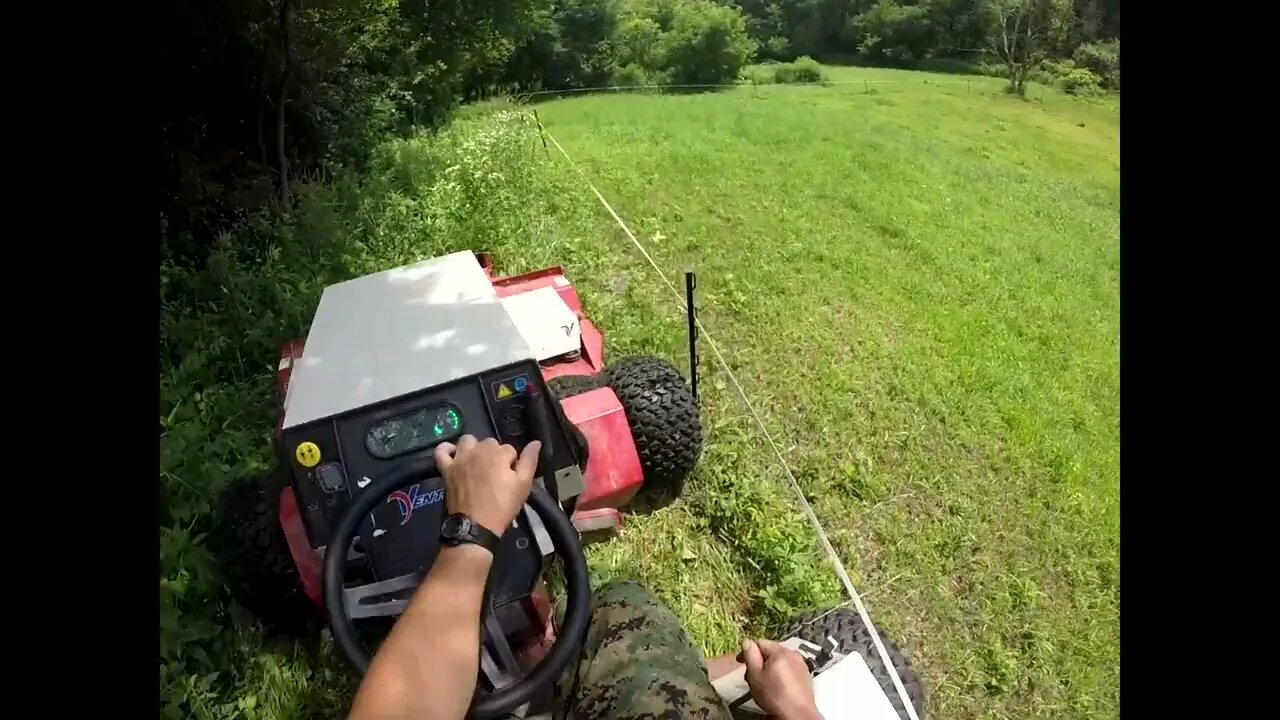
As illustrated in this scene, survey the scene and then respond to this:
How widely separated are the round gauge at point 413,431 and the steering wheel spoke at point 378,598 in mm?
281

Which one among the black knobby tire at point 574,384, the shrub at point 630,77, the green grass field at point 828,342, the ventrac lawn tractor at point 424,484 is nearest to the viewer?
the ventrac lawn tractor at point 424,484

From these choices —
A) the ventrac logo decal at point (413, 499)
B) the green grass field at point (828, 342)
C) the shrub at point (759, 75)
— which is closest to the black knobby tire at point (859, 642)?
the green grass field at point (828, 342)

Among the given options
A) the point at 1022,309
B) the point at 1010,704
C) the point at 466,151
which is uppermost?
the point at 466,151

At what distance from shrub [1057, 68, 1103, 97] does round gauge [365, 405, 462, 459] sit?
337 cm

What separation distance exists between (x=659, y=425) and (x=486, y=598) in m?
1.39

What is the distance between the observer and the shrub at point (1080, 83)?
356 centimetres

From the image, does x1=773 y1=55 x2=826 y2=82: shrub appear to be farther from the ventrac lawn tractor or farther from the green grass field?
the ventrac lawn tractor

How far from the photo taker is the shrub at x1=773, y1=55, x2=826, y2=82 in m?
4.52

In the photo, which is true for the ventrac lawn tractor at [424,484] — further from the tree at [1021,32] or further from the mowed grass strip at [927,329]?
the tree at [1021,32]

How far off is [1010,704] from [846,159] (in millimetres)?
3404

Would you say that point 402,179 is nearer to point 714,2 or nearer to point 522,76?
point 522,76

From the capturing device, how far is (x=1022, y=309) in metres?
3.54

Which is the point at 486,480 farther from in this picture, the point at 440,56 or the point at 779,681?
the point at 440,56
